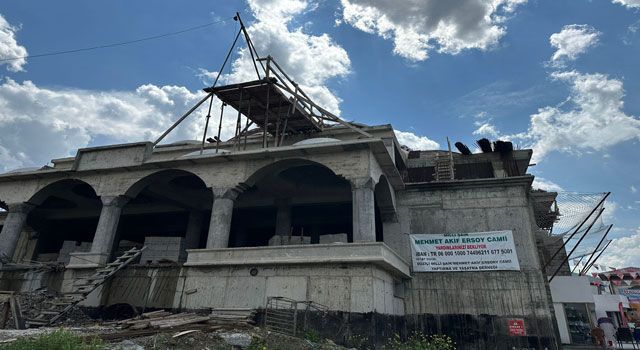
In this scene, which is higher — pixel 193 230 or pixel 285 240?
pixel 193 230

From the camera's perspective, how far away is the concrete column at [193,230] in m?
25.5

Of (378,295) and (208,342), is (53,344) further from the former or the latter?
(378,295)

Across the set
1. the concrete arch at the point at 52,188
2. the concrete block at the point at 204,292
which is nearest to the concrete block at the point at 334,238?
the concrete block at the point at 204,292

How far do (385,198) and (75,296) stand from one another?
16.3 m

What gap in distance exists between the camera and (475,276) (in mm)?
19656

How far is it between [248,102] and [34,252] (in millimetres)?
22329

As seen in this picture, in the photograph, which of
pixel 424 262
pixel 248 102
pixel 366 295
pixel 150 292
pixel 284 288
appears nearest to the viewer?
pixel 366 295

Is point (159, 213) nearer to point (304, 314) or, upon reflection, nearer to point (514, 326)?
point (304, 314)

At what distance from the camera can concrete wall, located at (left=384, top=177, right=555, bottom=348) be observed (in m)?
18.6

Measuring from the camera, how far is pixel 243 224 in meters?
27.6

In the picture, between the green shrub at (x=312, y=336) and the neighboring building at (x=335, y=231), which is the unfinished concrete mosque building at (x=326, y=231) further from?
the green shrub at (x=312, y=336)

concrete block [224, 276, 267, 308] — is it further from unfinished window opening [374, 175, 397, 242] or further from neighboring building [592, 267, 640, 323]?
neighboring building [592, 267, 640, 323]

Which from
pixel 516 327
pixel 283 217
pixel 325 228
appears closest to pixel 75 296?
pixel 283 217

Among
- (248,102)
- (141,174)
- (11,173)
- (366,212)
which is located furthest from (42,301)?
(366,212)
